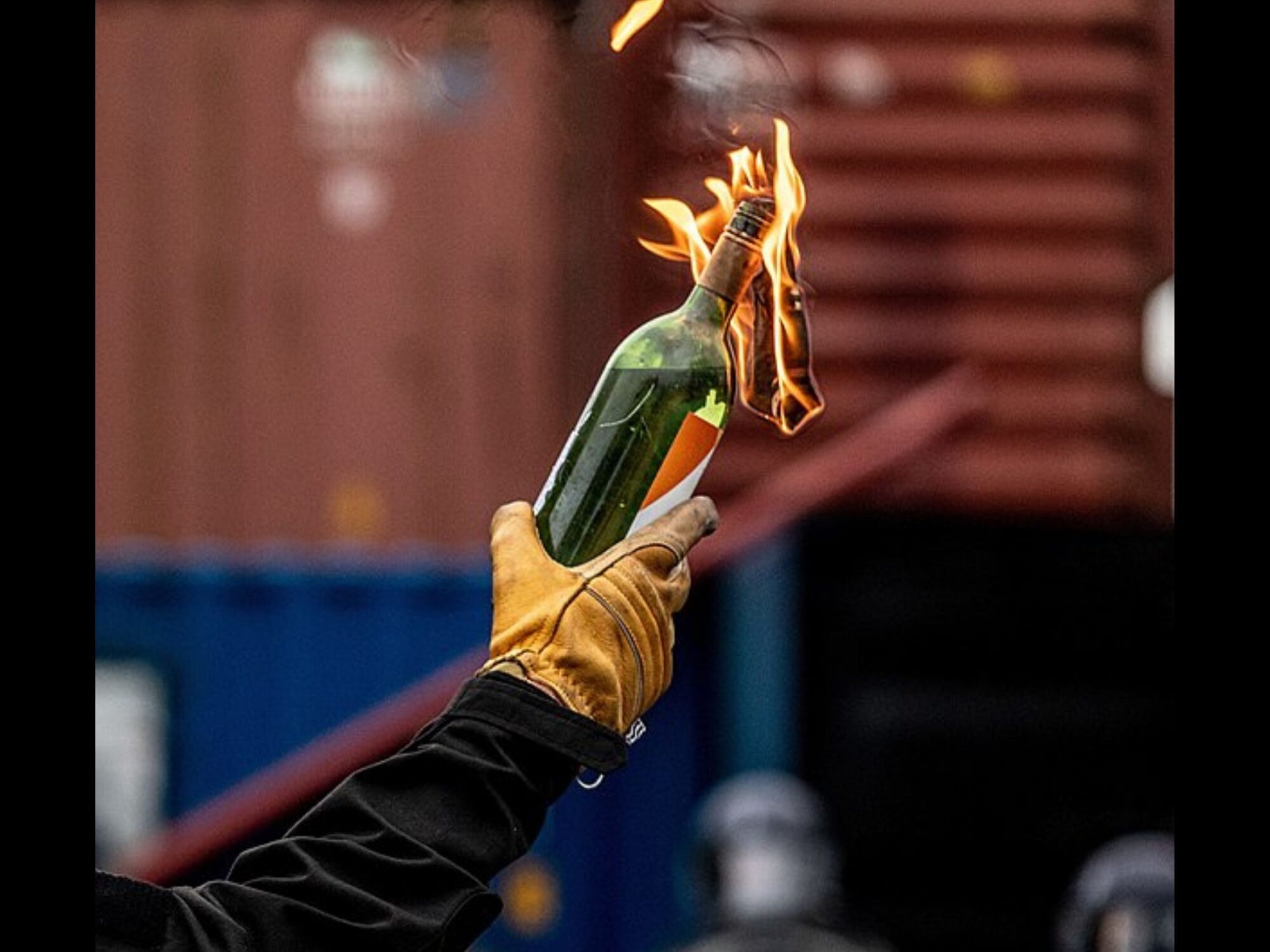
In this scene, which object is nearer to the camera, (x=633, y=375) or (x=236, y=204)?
(x=633, y=375)

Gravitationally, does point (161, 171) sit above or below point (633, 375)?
above

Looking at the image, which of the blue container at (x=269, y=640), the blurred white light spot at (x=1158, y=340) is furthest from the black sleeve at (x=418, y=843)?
the blurred white light spot at (x=1158, y=340)

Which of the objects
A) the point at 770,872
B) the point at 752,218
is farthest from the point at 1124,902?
the point at 752,218

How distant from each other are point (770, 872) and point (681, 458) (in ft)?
10.8

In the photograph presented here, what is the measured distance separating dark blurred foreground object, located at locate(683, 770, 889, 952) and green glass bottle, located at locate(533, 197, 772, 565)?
106 inches

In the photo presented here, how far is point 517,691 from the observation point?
6.87ft

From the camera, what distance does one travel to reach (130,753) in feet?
20.4

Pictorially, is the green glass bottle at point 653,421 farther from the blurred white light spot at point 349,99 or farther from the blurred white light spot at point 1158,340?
the blurred white light spot at point 1158,340

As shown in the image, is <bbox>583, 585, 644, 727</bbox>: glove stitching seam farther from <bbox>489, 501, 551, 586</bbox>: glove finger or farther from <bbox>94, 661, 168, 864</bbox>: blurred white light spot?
<bbox>94, 661, 168, 864</bbox>: blurred white light spot

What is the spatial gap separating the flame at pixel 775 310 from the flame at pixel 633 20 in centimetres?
18

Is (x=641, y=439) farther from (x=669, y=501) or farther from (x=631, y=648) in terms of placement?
(x=631, y=648)
